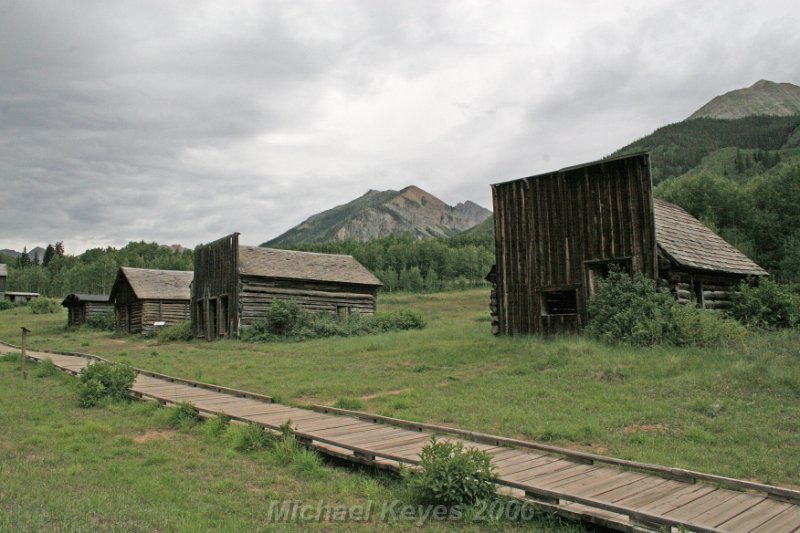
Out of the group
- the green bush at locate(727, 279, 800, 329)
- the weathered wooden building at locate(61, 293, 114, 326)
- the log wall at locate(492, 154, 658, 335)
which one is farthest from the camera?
the weathered wooden building at locate(61, 293, 114, 326)

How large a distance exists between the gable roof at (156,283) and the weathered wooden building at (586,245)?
27532 millimetres

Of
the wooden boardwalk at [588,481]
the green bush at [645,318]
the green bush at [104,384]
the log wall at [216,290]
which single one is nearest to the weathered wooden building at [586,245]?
the green bush at [645,318]

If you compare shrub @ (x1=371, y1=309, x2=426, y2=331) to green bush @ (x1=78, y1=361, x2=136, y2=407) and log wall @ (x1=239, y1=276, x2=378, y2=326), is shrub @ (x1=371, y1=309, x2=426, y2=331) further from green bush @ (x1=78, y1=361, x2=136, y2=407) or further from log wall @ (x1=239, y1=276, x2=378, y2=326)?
green bush @ (x1=78, y1=361, x2=136, y2=407)

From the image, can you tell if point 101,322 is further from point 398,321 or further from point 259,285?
point 398,321

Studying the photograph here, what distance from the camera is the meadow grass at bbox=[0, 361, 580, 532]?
535 centimetres

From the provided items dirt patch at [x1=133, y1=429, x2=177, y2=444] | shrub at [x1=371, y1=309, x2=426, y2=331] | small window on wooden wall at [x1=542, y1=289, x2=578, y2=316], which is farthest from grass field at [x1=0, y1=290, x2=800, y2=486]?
shrub at [x1=371, y1=309, x2=426, y2=331]

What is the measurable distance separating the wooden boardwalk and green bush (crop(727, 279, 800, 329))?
14.5 metres

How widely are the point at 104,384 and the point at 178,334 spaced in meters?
22.7

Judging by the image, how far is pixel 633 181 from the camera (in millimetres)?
17719

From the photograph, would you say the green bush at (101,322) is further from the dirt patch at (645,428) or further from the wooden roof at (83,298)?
the dirt patch at (645,428)

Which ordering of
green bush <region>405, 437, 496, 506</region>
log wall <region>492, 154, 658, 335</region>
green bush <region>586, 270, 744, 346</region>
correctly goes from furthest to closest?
1. log wall <region>492, 154, 658, 335</region>
2. green bush <region>586, 270, 744, 346</region>
3. green bush <region>405, 437, 496, 506</region>

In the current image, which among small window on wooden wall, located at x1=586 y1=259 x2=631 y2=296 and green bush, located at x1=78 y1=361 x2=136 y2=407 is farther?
small window on wooden wall, located at x1=586 y1=259 x2=631 y2=296

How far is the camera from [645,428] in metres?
8.98

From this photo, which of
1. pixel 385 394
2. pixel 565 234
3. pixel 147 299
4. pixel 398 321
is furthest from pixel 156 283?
pixel 385 394
